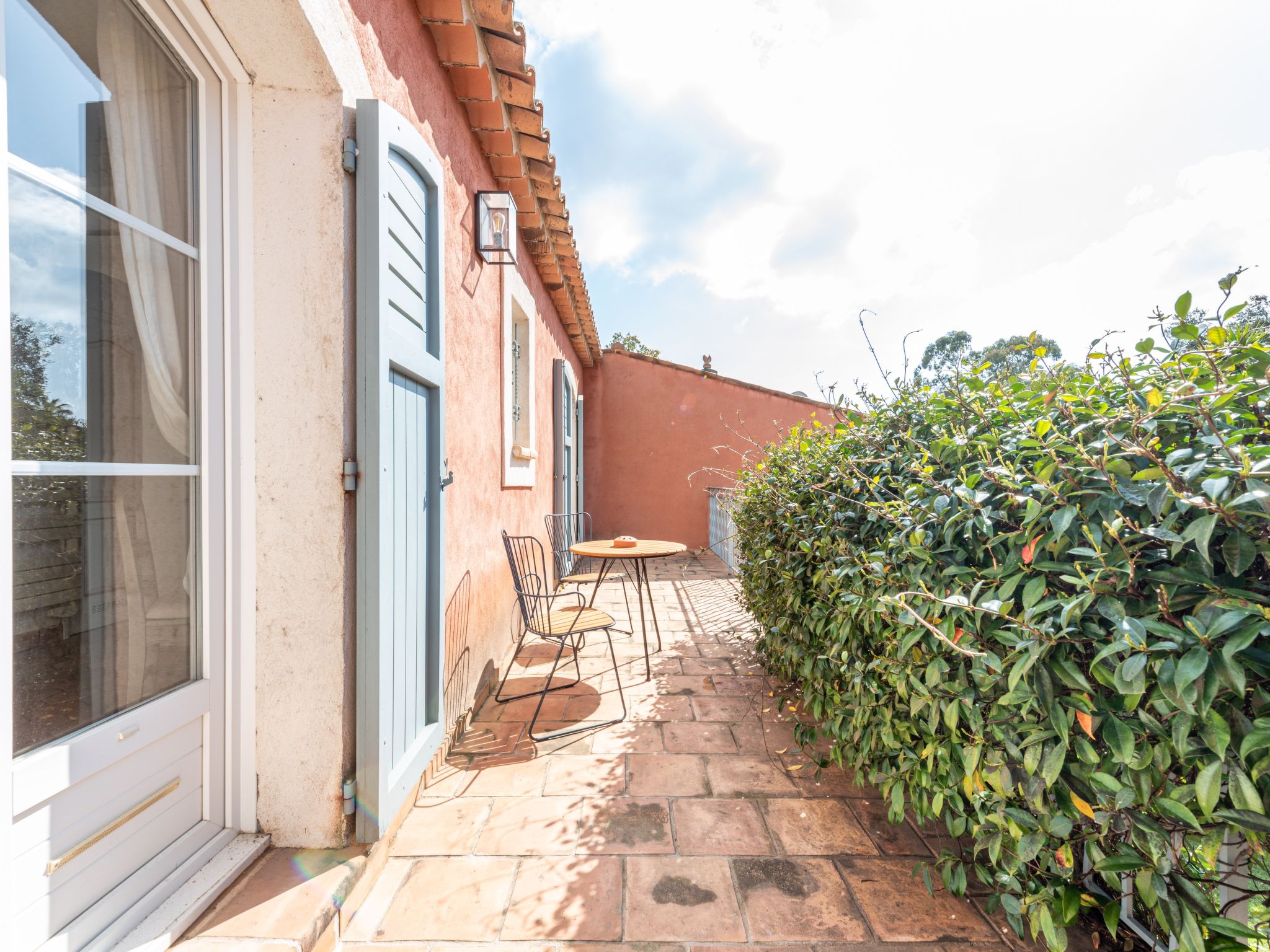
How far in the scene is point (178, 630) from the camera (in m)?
1.36

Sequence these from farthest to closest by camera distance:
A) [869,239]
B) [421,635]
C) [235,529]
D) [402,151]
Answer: [869,239] < [421,635] < [402,151] < [235,529]

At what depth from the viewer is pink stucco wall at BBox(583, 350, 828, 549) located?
880 cm

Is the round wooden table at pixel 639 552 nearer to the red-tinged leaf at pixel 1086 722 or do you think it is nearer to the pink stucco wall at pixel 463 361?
the pink stucco wall at pixel 463 361

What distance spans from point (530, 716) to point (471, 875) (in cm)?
112

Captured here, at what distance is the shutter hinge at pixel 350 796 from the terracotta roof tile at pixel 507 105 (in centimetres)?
290

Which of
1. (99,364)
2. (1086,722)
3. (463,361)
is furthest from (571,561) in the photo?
(1086,722)

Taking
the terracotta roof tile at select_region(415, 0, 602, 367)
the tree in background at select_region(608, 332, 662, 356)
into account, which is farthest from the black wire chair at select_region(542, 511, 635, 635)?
the tree in background at select_region(608, 332, 662, 356)

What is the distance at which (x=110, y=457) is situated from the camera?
118 centimetres

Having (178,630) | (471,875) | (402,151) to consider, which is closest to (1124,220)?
(402,151)

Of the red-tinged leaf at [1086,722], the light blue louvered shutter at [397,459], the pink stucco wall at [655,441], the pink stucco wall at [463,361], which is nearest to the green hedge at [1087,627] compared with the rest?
the red-tinged leaf at [1086,722]

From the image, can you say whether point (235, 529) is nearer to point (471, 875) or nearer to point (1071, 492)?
point (471, 875)

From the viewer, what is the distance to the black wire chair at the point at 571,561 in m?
4.30

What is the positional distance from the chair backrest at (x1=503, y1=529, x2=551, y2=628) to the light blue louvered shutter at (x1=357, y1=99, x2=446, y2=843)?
0.64 metres

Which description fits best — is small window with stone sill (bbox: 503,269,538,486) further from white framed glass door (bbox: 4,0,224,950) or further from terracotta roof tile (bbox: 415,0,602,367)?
white framed glass door (bbox: 4,0,224,950)
